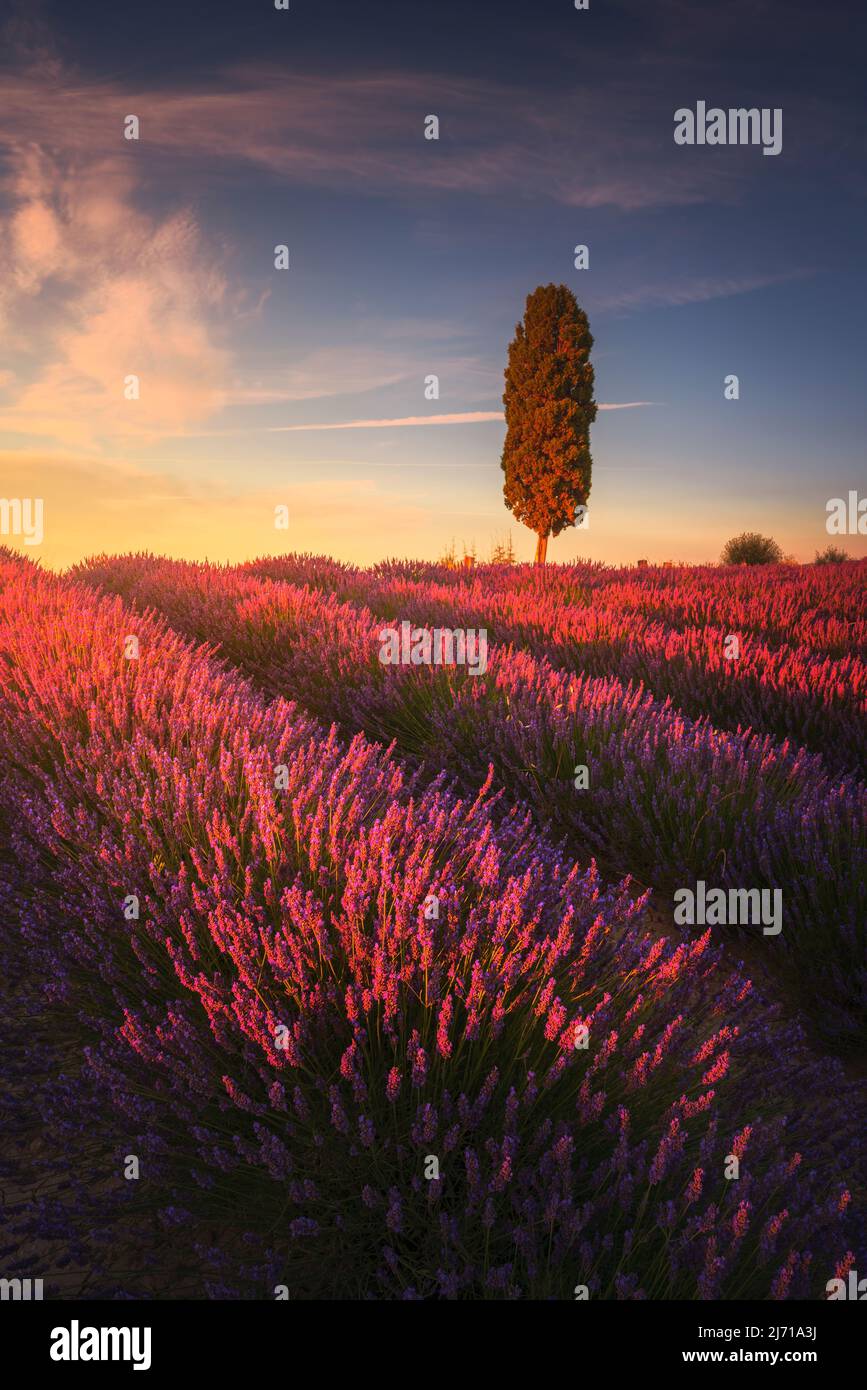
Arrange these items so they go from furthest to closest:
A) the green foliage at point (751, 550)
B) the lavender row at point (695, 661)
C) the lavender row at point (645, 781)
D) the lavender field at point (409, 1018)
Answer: the green foliage at point (751, 550)
the lavender row at point (695, 661)
the lavender row at point (645, 781)
the lavender field at point (409, 1018)

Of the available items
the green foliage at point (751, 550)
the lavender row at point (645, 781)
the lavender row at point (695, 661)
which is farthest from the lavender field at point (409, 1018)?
the green foliage at point (751, 550)

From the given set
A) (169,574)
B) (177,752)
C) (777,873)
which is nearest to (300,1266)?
(177,752)

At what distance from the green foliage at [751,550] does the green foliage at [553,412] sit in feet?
15.8

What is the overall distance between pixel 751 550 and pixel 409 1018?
25.4 metres

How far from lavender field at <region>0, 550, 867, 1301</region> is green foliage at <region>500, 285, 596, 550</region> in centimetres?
2302

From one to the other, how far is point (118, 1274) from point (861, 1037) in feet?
7.74

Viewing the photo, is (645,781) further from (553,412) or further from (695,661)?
(553,412)

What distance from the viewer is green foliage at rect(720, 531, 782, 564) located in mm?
24562

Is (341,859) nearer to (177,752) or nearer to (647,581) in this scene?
(177,752)

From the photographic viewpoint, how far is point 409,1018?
1883 mm

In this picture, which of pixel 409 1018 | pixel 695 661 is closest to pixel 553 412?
pixel 695 661

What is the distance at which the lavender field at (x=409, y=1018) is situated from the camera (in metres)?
1.56

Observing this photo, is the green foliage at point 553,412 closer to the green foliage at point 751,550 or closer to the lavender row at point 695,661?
the green foliage at point 751,550

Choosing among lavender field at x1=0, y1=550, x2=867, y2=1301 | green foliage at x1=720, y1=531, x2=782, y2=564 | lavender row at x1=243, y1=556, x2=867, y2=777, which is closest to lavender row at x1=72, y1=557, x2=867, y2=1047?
lavender field at x1=0, y1=550, x2=867, y2=1301
